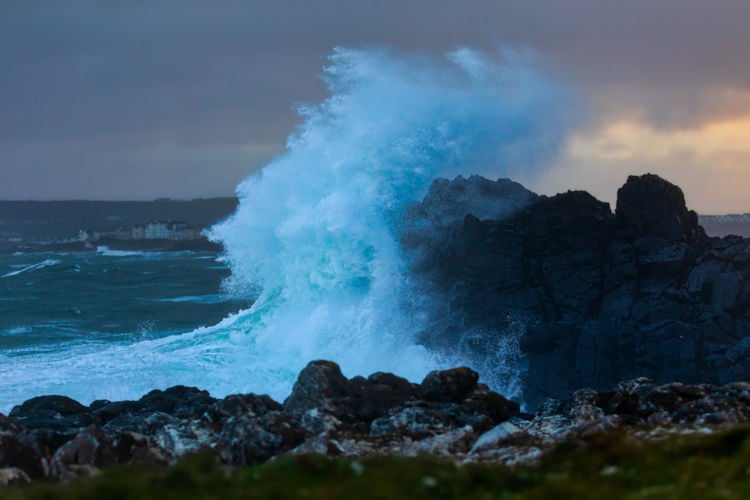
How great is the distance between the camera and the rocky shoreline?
732 inches

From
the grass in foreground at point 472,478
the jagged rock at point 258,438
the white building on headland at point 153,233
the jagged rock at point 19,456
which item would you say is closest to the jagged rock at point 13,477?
the jagged rock at point 19,456

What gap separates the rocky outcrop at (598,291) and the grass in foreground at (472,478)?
732 inches

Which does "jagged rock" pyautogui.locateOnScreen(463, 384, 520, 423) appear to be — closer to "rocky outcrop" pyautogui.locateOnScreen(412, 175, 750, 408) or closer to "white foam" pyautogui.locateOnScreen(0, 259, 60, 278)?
"rocky outcrop" pyautogui.locateOnScreen(412, 175, 750, 408)

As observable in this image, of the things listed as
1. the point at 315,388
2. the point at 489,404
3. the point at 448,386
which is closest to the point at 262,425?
the point at 315,388

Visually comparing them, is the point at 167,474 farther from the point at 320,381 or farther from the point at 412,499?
the point at 320,381

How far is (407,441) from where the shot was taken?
19.7 meters

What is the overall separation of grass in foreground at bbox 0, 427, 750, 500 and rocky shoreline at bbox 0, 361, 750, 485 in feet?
5.20

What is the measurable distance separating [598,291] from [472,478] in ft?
81.0

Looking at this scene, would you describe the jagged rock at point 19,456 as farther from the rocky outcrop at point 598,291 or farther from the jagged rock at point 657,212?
the jagged rock at point 657,212

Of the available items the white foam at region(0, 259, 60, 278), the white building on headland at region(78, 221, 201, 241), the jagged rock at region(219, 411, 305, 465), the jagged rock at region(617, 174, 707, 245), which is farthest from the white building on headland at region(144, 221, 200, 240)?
the jagged rock at region(219, 411, 305, 465)

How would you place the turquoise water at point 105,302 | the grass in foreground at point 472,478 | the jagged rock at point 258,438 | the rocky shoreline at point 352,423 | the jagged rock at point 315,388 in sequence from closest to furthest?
the grass in foreground at point 472,478, the rocky shoreline at point 352,423, the jagged rock at point 258,438, the jagged rock at point 315,388, the turquoise water at point 105,302

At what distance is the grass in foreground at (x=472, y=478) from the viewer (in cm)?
1149

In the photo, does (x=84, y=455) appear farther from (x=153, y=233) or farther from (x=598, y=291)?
(x=153, y=233)

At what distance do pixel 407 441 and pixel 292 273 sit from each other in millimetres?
30341
